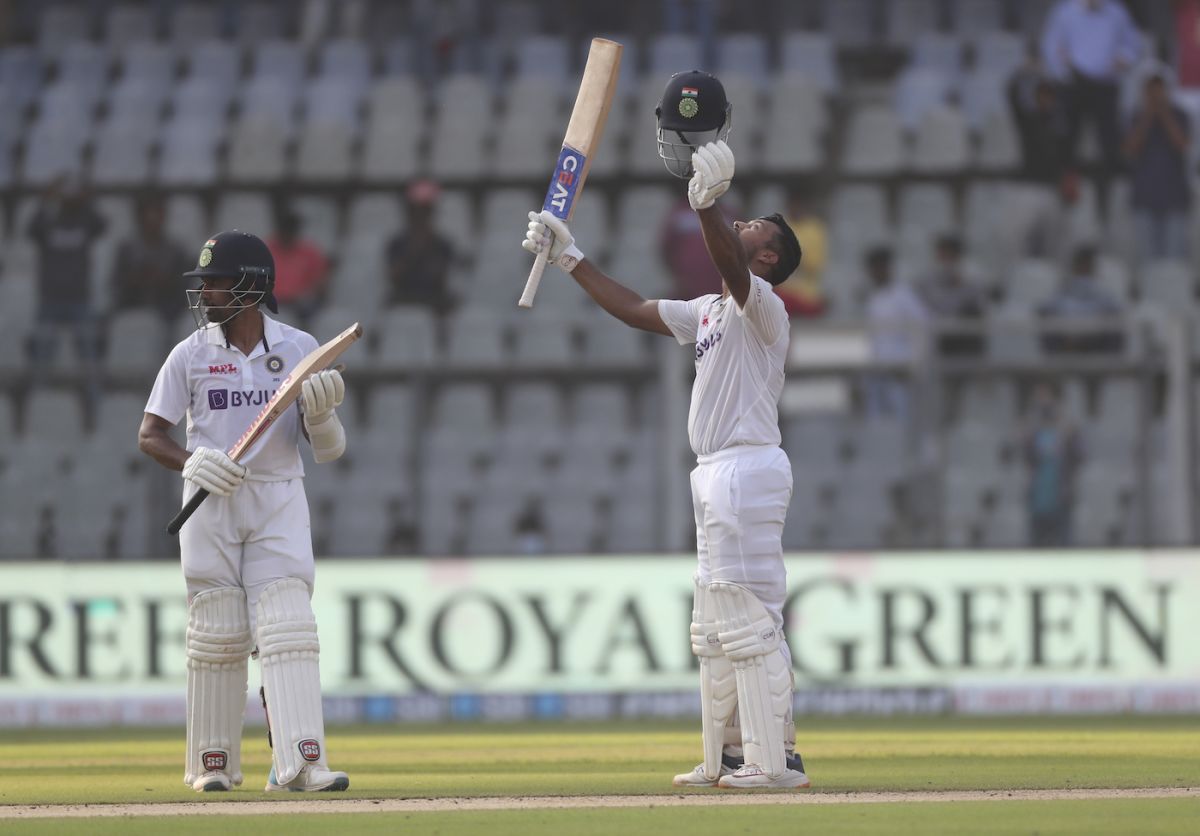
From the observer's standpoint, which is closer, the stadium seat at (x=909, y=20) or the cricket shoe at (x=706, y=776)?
the cricket shoe at (x=706, y=776)

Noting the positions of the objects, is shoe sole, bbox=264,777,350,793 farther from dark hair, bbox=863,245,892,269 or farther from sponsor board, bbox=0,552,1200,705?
dark hair, bbox=863,245,892,269

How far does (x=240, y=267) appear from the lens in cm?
782

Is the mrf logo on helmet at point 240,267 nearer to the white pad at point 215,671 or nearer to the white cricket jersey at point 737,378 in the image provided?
the white pad at point 215,671

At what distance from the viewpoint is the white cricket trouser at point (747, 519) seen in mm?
7500

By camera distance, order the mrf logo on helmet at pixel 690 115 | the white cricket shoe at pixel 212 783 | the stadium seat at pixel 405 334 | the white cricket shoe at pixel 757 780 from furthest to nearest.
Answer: the stadium seat at pixel 405 334 → the white cricket shoe at pixel 212 783 → the white cricket shoe at pixel 757 780 → the mrf logo on helmet at pixel 690 115

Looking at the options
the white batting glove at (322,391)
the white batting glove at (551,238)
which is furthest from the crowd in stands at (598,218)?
the white batting glove at (322,391)

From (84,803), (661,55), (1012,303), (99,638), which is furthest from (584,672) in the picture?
(661,55)

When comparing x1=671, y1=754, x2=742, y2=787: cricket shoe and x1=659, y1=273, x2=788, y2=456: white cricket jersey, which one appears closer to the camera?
x1=659, y1=273, x2=788, y2=456: white cricket jersey

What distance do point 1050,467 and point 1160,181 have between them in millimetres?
4133

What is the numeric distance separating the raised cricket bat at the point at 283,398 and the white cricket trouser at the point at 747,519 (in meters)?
1.42

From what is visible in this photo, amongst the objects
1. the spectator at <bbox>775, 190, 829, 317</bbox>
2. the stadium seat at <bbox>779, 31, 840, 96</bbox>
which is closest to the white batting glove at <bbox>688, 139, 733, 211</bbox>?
the spectator at <bbox>775, 190, 829, 317</bbox>

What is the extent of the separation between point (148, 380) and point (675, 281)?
4392mm

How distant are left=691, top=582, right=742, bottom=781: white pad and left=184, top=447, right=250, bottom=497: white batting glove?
1713mm

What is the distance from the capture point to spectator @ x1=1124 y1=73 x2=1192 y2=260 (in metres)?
17.1
